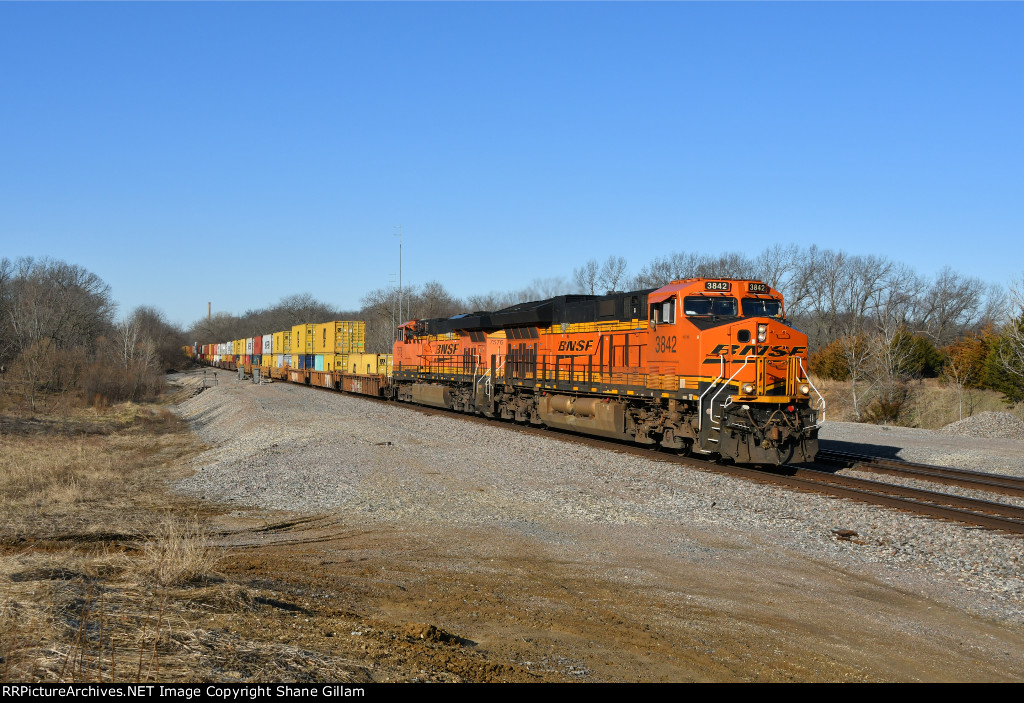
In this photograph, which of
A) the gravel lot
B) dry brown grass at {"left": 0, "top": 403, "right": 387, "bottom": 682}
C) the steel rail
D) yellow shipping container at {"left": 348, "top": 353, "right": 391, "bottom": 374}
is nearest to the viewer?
dry brown grass at {"left": 0, "top": 403, "right": 387, "bottom": 682}

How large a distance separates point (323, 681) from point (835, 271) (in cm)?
7411

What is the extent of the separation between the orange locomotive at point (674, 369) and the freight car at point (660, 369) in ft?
0.09

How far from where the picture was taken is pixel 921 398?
41750 millimetres

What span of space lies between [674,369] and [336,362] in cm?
3445

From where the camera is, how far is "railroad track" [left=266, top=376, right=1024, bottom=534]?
11211 millimetres

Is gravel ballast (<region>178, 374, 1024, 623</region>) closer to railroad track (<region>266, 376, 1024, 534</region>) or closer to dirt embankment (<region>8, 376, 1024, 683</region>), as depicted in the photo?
dirt embankment (<region>8, 376, 1024, 683</region>)

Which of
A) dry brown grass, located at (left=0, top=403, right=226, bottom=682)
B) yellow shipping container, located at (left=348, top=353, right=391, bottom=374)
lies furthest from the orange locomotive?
yellow shipping container, located at (left=348, top=353, right=391, bottom=374)

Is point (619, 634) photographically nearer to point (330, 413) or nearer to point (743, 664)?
point (743, 664)

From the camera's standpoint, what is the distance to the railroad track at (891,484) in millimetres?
11211

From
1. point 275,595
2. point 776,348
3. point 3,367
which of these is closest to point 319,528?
point 275,595

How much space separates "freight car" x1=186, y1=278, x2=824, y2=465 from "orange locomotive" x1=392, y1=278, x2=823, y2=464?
0.03 metres

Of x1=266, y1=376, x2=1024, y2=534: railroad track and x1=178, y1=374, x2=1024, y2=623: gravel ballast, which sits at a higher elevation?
x1=266, y1=376, x2=1024, y2=534: railroad track

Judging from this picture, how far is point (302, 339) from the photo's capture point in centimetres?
5391

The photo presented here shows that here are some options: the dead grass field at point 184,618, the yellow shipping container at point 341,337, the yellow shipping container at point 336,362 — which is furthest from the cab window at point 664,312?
the yellow shipping container at point 341,337
